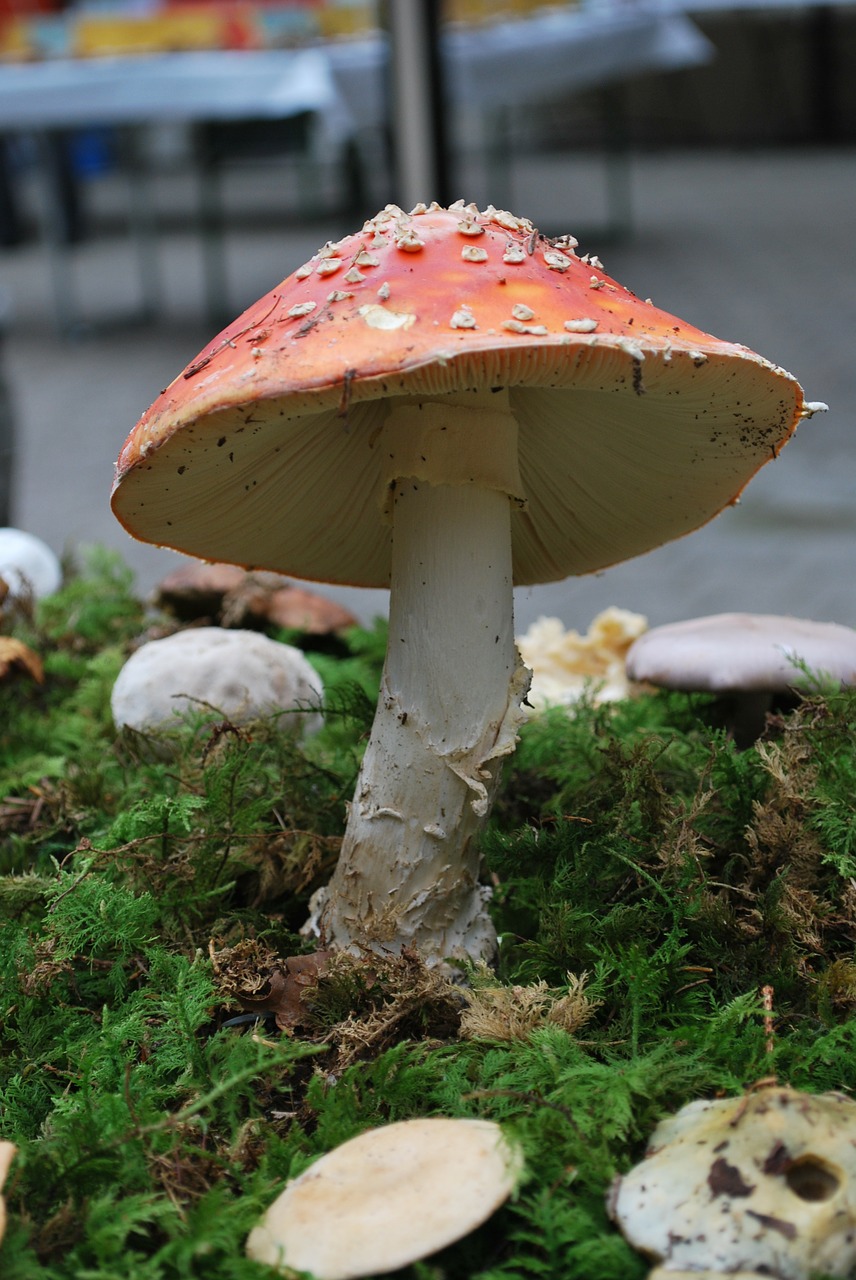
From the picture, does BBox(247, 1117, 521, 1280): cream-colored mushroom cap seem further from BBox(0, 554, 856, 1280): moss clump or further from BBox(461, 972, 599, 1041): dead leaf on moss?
BBox(461, 972, 599, 1041): dead leaf on moss

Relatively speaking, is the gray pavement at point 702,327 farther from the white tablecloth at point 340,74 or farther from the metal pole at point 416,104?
the metal pole at point 416,104

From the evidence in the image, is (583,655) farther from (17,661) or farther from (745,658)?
(17,661)

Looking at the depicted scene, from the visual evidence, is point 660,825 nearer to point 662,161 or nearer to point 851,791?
point 851,791

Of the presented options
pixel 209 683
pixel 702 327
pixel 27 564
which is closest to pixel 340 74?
pixel 702 327

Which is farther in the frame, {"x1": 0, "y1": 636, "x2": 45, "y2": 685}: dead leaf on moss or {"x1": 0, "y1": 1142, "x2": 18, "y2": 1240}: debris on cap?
{"x1": 0, "y1": 636, "x2": 45, "y2": 685}: dead leaf on moss

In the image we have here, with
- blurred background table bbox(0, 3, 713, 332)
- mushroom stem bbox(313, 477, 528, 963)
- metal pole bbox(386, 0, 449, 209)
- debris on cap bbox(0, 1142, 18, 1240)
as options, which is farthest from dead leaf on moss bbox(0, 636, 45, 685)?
blurred background table bbox(0, 3, 713, 332)

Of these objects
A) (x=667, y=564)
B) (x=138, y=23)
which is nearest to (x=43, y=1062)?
(x=667, y=564)

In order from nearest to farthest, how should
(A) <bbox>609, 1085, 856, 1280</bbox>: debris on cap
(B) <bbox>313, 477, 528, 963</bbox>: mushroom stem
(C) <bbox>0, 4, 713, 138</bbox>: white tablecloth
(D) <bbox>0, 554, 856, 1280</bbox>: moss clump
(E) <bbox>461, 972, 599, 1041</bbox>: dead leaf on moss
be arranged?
(A) <bbox>609, 1085, 856, 1280</bbox>: debris on cap
(D) <bbox>0, 554, 856, 1280</bbox>: moss clump
(E) <bbox>461, 972, 599, 1041</bbox>: dead leaf on moss
(B) <bbox>313, 477, 528, 963</bbox>: mushroom stem
(C) <bbox>0, 4, 713, 138</bbox>: white tablecloth
